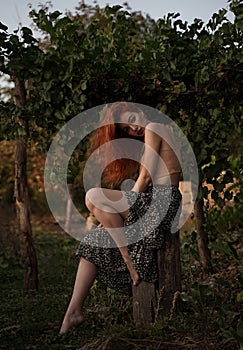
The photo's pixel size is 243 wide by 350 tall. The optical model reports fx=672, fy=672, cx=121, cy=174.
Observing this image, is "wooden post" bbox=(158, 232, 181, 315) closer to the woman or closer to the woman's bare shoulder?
Answer: the woman

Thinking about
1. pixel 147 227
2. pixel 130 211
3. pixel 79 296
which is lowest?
pixel 79 296

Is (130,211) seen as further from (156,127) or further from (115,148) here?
(156,127)

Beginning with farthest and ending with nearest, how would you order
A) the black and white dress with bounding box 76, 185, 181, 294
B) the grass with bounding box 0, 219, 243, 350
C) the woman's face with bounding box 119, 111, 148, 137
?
the woman's face with bounding box 119, 111, 148, 137 < the black and white dress with bounding box 76, 185, 181, 294 < the grass with bounding box 0, 219, 243, 350

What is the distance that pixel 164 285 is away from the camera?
13.9 ft

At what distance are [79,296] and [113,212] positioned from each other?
2.01 ft

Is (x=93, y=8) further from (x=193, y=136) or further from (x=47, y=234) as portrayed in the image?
(x=193, y=136)

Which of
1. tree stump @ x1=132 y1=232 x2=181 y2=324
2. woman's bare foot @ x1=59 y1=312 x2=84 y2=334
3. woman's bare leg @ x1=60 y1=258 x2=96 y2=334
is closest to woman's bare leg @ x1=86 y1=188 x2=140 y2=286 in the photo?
tree stump @ x1=132 y1=232 x2=181 y2=324

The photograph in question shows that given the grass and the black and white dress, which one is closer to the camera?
the grass

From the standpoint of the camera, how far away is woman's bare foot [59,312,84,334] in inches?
168

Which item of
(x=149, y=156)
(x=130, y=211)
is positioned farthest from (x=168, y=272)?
(x=149, y=156)

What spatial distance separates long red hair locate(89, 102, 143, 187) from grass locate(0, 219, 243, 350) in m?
0.79

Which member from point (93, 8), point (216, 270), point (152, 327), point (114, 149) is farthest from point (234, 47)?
point (93, 8)

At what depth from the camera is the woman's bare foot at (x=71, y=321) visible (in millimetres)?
4270

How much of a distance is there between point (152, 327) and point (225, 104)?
1680mm
